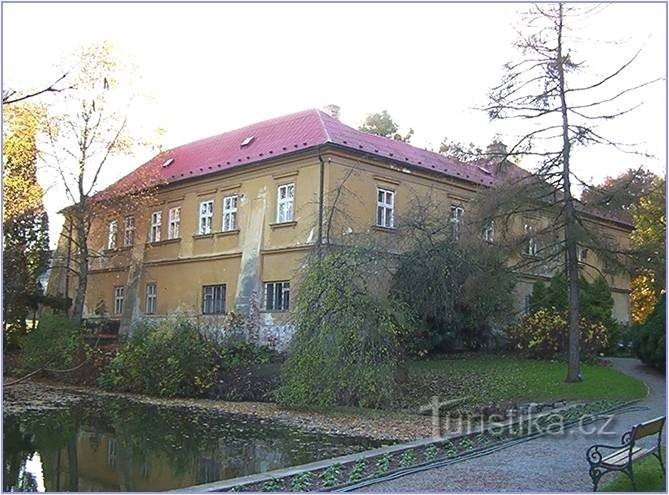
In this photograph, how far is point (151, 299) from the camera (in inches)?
1187

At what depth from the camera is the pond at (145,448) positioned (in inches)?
375

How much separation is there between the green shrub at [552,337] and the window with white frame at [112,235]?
61.6ft

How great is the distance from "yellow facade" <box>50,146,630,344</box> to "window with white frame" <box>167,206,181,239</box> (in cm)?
15

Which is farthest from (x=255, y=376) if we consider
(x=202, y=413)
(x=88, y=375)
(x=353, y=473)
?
(x=353, y=473)

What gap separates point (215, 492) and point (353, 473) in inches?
76.0

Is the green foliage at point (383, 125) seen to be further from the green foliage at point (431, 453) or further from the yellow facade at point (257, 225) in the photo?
the green foliage at point (431, 453)

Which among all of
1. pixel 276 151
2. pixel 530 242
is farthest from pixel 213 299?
pixel 530 242

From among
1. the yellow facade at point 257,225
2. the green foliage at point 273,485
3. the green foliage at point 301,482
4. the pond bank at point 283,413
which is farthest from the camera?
the yellow facade at point 257,225

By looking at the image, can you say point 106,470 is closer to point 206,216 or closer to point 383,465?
point 383,465

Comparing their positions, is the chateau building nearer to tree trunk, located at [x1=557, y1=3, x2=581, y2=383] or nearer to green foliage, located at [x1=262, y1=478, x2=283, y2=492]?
tree trunk, located at [x1=557, y1=3, x2=581, y2=383]

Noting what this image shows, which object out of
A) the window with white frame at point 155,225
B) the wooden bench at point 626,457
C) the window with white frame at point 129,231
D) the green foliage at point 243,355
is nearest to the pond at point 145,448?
the wooden bench at point 626,457

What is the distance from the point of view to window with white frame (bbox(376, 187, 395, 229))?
24625 millimetres

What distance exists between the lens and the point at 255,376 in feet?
64.6

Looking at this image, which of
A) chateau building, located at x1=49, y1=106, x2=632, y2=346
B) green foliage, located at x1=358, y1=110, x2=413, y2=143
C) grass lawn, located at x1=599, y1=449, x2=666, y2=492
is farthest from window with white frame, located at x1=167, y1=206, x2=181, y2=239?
Answer: grass lawn, located at x1=599, y1=449, x2=666, y2=492
